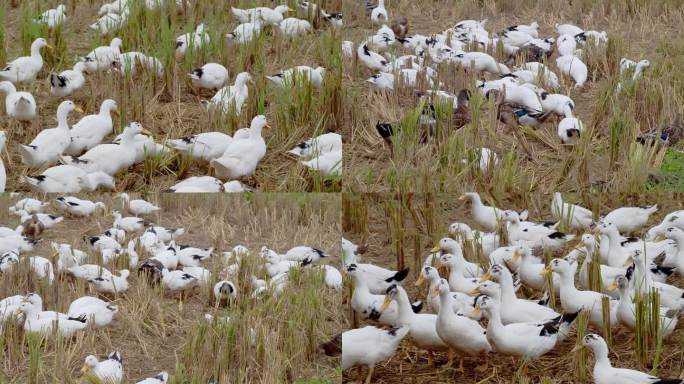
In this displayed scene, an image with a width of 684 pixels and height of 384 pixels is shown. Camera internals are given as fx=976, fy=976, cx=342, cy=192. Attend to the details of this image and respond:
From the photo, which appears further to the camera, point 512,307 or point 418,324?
point 512,307

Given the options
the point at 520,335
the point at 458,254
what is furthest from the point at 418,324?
the point at 458,254

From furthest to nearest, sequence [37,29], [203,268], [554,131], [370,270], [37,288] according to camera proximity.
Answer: [37,29] < [554,131] < [203,268] < [37,288] < [370,270]

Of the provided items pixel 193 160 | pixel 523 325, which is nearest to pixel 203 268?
pixel 193 160

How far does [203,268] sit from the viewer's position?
649cm

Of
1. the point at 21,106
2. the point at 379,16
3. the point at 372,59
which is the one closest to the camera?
the point at 21,106

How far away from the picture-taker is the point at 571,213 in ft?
21.1

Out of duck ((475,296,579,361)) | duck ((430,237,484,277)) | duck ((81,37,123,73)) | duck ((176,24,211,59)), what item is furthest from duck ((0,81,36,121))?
duck ((475,296,579,361))

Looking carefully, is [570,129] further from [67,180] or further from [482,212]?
[67,180]

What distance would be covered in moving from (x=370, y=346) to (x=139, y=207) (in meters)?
3.02

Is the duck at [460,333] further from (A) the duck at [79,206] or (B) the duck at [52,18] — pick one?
(B) the duck at [52,18]

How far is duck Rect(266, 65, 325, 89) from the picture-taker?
22.1ft

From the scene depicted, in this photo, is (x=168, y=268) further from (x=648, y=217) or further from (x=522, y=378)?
(x=648, y=217)

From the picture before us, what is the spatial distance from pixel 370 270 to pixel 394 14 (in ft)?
15.7

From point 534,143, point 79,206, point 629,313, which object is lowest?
point 79,206
